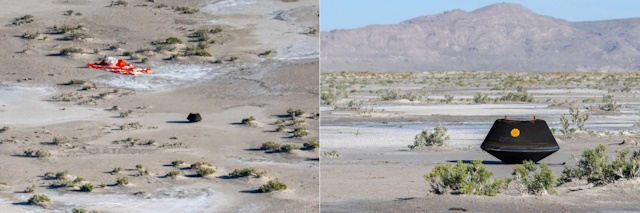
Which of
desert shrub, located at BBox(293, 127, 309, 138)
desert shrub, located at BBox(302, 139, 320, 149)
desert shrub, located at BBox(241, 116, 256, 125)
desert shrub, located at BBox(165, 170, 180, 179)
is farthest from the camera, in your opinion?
desert shrub, located at BBox(241, 116, 256, 125)

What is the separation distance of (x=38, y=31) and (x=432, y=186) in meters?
83.6

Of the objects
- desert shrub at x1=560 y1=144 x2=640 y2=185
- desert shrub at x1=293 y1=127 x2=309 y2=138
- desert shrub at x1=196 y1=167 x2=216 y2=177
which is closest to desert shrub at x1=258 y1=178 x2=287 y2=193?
desert shrub at x1=196 y1=167 x2=216 y2=177

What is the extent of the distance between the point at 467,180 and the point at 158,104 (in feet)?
186

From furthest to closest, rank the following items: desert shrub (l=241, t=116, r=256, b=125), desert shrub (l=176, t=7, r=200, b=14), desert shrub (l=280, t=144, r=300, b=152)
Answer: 1. desert shrub (l=176, t=7, r=200, b=14)
2. desert shrub (l=241, t=116, r=256, b=125)
3. desert shrub (l=280, t=144, r=300, b=152)

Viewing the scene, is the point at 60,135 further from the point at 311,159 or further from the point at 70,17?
the point at 70,17

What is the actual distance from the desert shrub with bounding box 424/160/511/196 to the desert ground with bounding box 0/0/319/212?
16735mm

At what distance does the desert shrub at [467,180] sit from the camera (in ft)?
52.2

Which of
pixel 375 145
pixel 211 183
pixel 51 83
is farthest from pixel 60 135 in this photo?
pixel 375 145

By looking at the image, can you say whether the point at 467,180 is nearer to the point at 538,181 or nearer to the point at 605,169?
the point at 538,181

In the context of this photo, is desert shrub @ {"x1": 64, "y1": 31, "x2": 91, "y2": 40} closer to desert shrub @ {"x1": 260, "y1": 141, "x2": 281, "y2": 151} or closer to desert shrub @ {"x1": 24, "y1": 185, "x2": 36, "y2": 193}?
desert shrub @ {"x1": 260, "y1": 141, "x2": 281, "y2": 151}

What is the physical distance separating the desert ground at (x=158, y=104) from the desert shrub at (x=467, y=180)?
16.7 m

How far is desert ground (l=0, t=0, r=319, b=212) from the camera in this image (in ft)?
123

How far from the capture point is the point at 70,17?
99625 millimetres

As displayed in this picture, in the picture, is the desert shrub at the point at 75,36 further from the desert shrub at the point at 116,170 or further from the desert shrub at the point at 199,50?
the desert shrub at the point at 116,170
